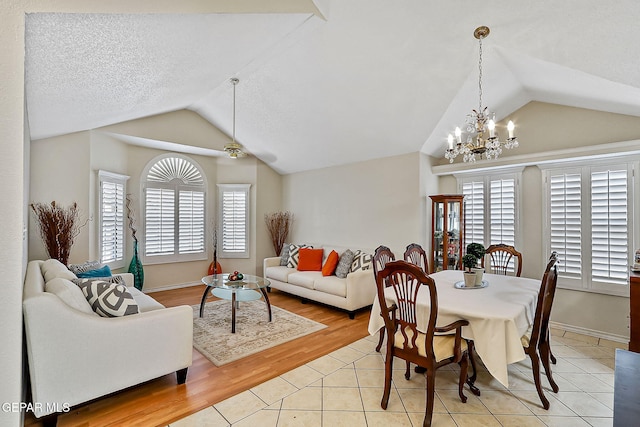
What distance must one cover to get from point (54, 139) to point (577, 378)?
6.88m

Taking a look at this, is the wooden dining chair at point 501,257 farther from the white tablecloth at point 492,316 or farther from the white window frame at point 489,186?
the white tablecloth at point 492,316

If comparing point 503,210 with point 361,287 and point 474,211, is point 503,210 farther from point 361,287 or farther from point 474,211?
point 361,287

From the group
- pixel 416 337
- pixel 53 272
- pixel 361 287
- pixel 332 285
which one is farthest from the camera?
pixel 332 285

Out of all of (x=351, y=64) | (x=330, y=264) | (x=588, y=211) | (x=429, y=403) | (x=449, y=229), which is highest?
(x=351, y=64)

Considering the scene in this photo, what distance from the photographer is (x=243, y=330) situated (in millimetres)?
3793

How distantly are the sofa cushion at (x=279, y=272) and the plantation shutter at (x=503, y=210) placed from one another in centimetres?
330

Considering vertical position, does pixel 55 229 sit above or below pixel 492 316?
above

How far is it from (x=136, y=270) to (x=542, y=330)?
578 centimetres

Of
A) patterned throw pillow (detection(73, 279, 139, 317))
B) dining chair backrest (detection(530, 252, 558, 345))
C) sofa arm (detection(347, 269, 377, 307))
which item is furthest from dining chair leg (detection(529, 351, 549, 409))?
patterned throw pillow (detection(73, 279, 139, 317))

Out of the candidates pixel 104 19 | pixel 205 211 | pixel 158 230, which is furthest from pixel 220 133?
pixel 104 19

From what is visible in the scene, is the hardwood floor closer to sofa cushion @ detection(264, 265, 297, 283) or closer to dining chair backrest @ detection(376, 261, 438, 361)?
dining chair backrest @ detection(376, 261, 438, 361)

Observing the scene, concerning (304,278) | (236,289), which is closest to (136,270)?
(236,289)

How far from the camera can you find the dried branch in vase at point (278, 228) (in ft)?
22.5

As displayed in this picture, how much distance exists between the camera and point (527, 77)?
11.5 ft
